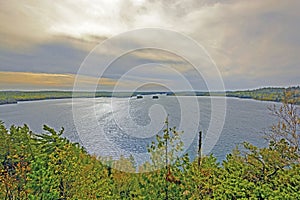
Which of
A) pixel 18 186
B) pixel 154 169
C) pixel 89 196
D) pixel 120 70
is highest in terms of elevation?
pixel 120 70

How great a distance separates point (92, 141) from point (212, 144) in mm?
14929

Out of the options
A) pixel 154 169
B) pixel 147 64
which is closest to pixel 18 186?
pixel 154 169

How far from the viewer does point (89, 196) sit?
6828 mm

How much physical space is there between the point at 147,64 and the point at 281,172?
32.2ft

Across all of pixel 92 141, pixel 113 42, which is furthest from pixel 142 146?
pixel 113 42

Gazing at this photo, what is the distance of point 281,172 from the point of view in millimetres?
4863

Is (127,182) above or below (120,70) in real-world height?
below

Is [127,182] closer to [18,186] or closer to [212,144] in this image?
[18,186]

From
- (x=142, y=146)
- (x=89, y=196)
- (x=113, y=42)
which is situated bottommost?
(x=142, y=146)

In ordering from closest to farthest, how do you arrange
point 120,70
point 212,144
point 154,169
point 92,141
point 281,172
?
1. point 281,172
2. point 154,169
3. point 120,70
4. point 212,144
5. point 92,141

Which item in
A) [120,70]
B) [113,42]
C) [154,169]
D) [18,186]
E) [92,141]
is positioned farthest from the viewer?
[92,141]

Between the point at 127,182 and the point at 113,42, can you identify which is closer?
the point at 127,182

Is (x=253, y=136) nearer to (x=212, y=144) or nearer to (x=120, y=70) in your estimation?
(x=212, y=144)

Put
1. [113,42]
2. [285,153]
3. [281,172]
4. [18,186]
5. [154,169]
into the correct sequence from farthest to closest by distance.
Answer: [113,42]
[18,186]
[285,153]
[154,169]
[281,172]
